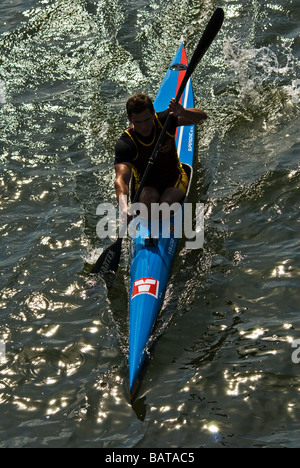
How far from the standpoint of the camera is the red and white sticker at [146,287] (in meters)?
5.75

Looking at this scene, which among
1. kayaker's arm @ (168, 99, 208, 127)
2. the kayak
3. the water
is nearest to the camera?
the water

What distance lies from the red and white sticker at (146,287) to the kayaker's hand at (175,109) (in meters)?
1.75

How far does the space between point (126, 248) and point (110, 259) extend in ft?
2.30

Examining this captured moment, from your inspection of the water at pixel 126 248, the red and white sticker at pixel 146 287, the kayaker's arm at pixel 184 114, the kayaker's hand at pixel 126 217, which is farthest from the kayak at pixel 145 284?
the kayaker's arm at pixel 184 114

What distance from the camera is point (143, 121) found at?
6133 millimetres

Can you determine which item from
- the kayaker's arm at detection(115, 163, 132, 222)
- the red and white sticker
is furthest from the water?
the kayaker's arm at detection(115, 163, 132, 222)

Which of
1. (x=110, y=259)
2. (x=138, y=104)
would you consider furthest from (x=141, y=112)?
(x=110, y=259)

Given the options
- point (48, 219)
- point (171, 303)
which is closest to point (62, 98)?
point (48, 219)

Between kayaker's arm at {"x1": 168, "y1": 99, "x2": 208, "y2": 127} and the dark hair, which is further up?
kayaker's arm at {"x1": 168, "y1": 99, "x2": 208, "y2": 127}

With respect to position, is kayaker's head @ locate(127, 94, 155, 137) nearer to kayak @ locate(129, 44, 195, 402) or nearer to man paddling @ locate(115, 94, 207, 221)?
man paddling @ locate(115, 94, 207, 221)

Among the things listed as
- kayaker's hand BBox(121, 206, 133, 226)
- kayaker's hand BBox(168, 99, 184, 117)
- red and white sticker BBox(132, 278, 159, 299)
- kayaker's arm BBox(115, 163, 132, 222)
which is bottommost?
red and white sticker BBox(132, 278, 159, 299)

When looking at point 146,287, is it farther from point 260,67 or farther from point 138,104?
point 260,67

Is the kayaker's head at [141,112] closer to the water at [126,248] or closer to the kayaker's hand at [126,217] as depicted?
the kayaker's hand at [126,217]

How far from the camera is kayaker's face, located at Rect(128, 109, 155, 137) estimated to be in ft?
19.9
